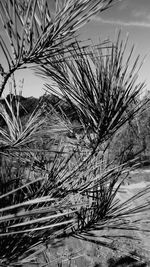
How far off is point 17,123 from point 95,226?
73cm

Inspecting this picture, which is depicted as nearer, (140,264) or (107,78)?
(107,78)

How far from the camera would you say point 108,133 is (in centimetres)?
117

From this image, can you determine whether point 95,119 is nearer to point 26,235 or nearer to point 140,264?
point 26,235

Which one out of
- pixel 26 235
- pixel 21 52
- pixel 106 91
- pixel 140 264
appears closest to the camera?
pixel 21 52

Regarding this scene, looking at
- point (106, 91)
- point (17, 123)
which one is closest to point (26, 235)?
point (17, 123)

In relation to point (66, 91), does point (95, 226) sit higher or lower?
lower

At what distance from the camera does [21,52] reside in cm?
74

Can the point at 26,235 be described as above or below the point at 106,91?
below

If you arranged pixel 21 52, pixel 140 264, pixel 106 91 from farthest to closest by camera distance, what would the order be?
pixel 140 264
pixel 106 91
pixel 21 52

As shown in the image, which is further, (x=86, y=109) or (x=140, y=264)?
(x=140, y=264)

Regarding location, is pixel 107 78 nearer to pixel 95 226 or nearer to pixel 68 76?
pixel 68 76

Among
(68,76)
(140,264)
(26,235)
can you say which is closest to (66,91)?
(68,76)

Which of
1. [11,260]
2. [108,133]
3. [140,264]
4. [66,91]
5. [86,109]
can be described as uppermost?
[66,91]

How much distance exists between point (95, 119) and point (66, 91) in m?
0.23
